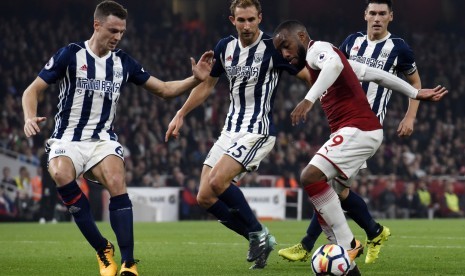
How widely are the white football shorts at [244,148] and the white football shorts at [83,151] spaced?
1.27 m

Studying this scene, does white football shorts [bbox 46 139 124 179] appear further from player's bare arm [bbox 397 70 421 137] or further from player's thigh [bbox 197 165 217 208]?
player's bare arm [bbox 397 70 421 137]

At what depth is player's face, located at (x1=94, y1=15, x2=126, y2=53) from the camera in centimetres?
783

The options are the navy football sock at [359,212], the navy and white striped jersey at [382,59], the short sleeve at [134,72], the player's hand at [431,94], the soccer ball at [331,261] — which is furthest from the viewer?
the navy and white striped jersey at [382,59]

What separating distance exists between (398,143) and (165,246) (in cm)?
1640

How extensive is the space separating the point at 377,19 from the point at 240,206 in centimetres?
237

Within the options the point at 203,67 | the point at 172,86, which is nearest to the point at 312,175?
the point at 203,67

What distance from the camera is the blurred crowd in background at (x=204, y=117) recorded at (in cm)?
2392

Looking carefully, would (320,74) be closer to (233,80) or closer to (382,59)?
(233,80)

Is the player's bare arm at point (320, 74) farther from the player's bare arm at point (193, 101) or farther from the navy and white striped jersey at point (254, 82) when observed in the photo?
the player's bare arm at point (193, 101)

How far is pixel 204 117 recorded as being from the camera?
1079 inches

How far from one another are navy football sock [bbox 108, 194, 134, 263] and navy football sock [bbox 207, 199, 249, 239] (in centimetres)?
130

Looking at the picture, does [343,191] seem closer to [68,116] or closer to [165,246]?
[68,116]

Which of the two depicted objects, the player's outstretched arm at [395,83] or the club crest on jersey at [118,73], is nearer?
the player's outstretched arm at [395,83]

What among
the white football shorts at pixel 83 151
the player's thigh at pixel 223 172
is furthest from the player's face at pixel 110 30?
the player's thigh at pixel 223 172
